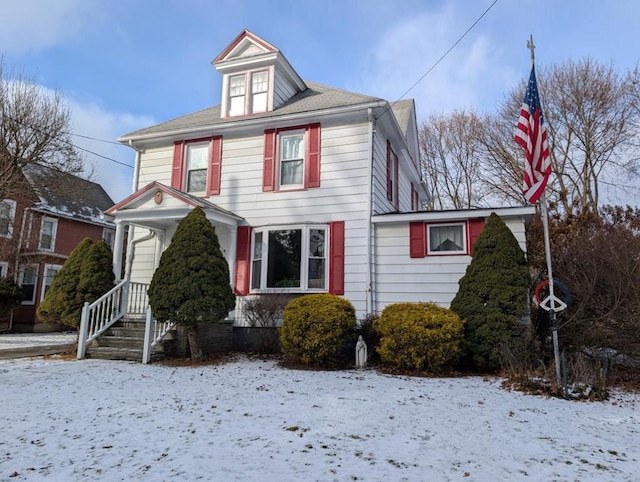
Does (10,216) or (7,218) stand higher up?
(10,216)

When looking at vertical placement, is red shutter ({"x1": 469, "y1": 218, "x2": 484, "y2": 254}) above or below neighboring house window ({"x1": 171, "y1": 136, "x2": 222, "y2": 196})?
below

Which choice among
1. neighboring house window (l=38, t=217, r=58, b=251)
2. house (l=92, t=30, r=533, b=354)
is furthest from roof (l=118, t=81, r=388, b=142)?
neighboring house window (l=38, t=217, r=58, b=251)

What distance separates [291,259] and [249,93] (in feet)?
16.5

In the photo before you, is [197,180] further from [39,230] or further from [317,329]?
[39,230]

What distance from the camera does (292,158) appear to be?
11094mm

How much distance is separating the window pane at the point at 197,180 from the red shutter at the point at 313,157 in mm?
3030

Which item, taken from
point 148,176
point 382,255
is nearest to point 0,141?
point 148,176

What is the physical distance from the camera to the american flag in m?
7.16

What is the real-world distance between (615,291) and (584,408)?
2565 millimetres

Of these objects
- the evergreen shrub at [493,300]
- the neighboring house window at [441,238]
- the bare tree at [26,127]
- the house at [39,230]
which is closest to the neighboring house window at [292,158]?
the neighboring house window at [441,238]

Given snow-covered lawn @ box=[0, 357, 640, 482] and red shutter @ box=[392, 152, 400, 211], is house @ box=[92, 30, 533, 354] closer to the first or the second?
red shutter @ box=[392, 152, 400, 211]

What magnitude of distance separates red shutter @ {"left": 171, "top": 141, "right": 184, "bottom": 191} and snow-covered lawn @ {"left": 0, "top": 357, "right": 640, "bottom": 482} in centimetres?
613

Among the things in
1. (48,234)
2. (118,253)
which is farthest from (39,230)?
(118,253)

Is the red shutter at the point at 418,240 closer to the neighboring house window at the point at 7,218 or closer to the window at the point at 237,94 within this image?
the window at the point at 237,94
